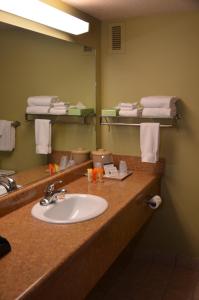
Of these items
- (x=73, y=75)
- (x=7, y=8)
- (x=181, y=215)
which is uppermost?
(x=7, y=8)

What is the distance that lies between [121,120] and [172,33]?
79 centimetres

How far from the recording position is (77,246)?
1.32 meters

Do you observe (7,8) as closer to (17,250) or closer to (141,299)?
(17,250)

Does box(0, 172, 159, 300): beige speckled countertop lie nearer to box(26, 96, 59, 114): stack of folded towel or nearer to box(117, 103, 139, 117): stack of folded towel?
box(26, 96, 59, 114): stack of folded towel

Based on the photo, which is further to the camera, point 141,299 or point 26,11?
point 141,299

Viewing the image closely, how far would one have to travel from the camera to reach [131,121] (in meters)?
2.64

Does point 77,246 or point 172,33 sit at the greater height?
point 172,33

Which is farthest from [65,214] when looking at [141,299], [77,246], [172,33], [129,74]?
[172,33]

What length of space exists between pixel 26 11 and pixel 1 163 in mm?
857

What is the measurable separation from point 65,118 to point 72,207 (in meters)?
0.80

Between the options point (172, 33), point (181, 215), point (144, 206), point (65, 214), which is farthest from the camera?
point (181, 215)

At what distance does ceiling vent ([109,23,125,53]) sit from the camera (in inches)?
102

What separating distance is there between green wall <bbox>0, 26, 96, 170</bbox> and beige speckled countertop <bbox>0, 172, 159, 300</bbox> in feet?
1.27

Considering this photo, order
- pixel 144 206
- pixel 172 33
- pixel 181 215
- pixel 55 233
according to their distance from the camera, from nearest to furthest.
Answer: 1. pixel 55 233
2. pixel 144 206
3. pixel 172 33
4. pixel 181 215
